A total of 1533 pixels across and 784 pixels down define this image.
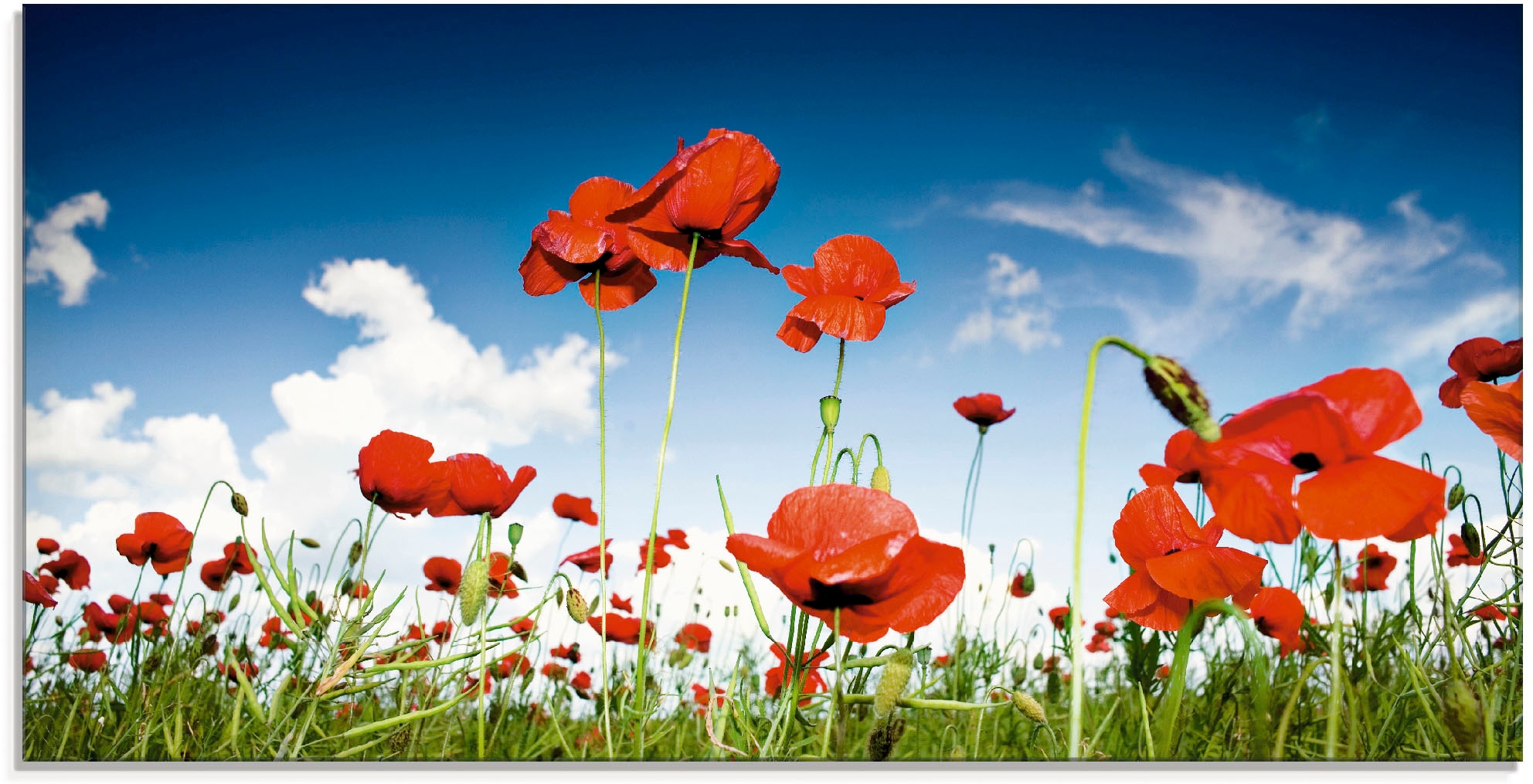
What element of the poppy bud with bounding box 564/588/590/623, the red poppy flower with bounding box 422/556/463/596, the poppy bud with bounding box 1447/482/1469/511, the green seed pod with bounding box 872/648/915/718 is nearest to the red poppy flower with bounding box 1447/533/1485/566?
the poppy bud with bounding box 1447/482/1469/511

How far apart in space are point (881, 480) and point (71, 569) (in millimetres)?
1930

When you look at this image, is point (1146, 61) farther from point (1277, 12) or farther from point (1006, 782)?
point (1006, 782)

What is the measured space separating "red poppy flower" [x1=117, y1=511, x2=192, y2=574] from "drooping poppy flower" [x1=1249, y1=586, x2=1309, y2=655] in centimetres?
184

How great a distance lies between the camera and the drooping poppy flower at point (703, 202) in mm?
1041

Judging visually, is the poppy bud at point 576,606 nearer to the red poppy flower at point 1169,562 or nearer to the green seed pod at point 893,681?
the green seed pod at point 893,681

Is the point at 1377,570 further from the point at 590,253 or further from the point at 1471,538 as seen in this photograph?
the point at 590,253

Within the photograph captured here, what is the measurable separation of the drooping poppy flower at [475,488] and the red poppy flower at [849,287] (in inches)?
18.7

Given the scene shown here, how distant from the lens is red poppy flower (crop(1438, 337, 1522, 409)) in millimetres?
1395

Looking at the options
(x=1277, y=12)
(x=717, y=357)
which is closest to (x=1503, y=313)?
(x=1277, y=12)

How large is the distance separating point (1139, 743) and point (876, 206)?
3.69ft

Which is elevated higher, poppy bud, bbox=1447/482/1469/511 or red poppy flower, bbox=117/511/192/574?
poppy bud, bbox=1447/482/1469/511

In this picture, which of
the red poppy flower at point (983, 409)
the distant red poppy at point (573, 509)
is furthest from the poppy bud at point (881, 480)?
the distant red poppy at point (573, 509)

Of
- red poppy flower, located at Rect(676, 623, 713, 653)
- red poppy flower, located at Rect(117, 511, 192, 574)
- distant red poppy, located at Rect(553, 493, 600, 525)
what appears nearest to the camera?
red poppy flower, located at Rect(117, 511, 192, 574)

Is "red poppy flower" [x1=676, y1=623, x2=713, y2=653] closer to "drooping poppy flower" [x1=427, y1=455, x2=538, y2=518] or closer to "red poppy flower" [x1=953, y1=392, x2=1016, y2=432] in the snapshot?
"red poppy flower" [x1=953, y1=392, x2=1016, y2=432]
